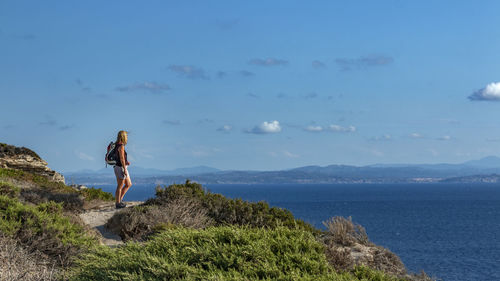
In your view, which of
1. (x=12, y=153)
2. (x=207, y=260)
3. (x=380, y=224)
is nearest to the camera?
(x=207, y=260)

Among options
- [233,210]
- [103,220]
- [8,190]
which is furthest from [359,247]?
[8,190]

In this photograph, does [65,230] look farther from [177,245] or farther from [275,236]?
[275,236]

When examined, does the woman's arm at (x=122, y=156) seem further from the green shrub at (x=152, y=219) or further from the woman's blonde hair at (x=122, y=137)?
the green shrub at (x=152, y=219)

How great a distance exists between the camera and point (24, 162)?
24.4 metres

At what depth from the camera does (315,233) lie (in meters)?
12.3

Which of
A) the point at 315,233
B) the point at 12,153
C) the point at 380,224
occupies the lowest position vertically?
the point at 380,224

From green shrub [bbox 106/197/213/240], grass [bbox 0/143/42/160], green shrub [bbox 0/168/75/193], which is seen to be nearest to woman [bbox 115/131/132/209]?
green shrub [bbox 106/197/213/240]

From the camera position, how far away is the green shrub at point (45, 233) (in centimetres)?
867

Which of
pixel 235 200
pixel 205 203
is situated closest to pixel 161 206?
pixel 205 203

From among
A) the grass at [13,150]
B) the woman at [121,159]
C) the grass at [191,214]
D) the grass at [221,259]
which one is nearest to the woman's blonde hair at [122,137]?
the woman at [121,159]

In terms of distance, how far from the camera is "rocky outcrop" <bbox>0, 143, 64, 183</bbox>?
23.9m

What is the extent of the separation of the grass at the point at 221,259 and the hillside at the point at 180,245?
0.01 m

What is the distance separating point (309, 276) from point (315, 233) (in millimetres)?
7023

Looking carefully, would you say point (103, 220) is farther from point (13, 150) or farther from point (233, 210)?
point (13, 150)
